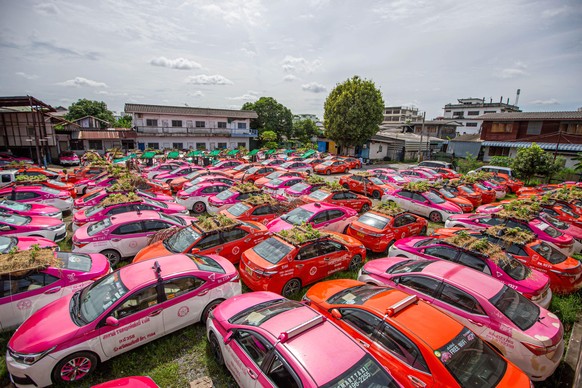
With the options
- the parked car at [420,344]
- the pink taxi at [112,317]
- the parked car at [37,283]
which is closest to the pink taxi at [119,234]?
the parked car at [37,283]

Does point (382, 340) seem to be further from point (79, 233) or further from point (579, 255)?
point (579, 255)

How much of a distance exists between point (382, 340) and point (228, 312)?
2.70 metres

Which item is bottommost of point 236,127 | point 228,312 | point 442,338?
point 228,312

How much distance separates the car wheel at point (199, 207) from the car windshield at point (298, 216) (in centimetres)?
541

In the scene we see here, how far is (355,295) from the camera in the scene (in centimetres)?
561

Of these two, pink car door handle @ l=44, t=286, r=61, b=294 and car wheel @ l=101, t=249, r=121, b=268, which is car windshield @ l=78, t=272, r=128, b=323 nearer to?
pink car door handle @ l=44, t=286, r=61, b=294

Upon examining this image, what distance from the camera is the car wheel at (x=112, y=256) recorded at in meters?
8.69

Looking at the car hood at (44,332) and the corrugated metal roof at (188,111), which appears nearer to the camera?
the car hood at (44,332)

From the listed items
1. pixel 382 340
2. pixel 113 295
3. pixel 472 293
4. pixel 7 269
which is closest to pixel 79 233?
pixel 7 269

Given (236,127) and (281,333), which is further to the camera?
(236,127)

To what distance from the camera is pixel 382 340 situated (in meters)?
4.59

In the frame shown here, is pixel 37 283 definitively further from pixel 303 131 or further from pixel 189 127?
pixel 303 131

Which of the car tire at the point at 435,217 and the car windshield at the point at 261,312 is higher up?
the car windshield at the point at 261,312

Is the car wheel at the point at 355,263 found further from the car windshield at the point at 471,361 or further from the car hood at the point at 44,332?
the car hood at the point at 44,332
